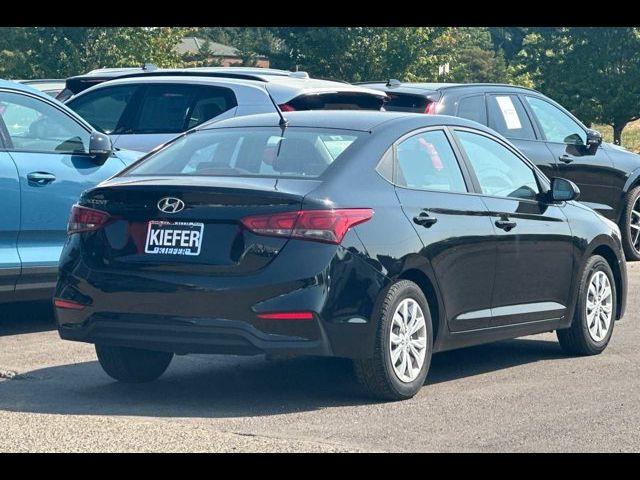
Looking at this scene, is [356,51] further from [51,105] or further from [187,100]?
[51,105]

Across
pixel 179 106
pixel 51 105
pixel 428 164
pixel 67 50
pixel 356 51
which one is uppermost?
pixel 428 164

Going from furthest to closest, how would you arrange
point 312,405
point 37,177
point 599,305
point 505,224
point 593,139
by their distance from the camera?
point 593,139 < point 37,177 < point 599,305 < point 505,224 < point 312,405

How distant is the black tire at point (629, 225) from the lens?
15328 mm

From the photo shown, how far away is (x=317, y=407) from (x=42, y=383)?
67.3 inches

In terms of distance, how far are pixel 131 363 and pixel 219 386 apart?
518 mm

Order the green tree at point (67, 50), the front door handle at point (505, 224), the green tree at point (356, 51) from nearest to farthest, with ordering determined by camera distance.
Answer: the front door handle at point (505, 224), the green tree at point (67, 50), the green tree at point (356, 51)

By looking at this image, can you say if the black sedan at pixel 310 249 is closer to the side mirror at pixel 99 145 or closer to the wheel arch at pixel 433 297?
the wheel arch at pixel 433 297

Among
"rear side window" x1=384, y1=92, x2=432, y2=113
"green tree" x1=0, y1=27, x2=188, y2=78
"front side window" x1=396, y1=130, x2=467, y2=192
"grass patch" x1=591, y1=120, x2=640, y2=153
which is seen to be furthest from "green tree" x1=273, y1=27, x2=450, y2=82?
"front side window" x1=396, y1=130, x2=467, y2=192

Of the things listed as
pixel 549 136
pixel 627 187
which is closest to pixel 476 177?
pixel 549 136

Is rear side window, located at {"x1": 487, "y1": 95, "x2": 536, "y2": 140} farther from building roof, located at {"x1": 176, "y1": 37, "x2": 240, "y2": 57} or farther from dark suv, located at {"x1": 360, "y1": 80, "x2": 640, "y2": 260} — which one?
building roof, located at {"x1": 176, "y1": 37, "x2": 240, "y2": 57}

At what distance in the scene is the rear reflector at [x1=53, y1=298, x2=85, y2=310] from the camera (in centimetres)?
738

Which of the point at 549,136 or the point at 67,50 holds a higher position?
the point at 549,136

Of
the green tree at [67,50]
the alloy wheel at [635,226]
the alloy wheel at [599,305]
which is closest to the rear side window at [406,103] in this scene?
the alloy wheel at [635,226]

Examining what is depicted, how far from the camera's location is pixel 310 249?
273 inches
